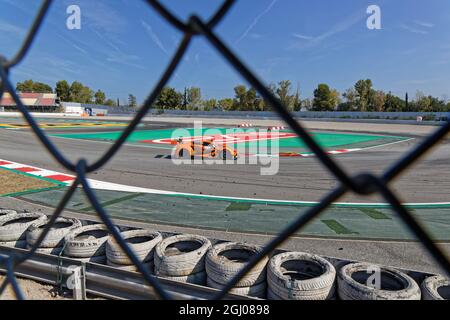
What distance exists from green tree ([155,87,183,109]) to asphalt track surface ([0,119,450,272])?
69186 millimetres

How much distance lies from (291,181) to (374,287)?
5279 mm

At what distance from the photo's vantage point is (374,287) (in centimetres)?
252

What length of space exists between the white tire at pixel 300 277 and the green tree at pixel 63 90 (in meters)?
99.6

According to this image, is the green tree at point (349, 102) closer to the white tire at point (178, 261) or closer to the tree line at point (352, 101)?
the tree line at point (352, 101)

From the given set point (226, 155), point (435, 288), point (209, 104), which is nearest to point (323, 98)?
point (209, 104)

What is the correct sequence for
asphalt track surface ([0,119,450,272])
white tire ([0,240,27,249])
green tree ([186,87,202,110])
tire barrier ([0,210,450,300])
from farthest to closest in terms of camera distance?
green tree ([186,87,202,110]), asphalt track surface ([0,119,450,272]), white tire ([0,240,27,249]), tire barrier ([0,210,450,300])

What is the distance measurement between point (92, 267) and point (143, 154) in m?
9.64

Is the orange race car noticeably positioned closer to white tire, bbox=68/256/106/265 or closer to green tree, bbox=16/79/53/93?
white tire, bbox=68/256/106/265

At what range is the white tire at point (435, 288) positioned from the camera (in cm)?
232

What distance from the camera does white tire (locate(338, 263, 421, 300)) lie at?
224cm

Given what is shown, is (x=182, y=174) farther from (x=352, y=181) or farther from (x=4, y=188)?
(x=352, y=181)

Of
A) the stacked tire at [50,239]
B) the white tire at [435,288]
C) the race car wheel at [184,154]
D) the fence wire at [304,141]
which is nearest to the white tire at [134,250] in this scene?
the stacked tire at [50,239]

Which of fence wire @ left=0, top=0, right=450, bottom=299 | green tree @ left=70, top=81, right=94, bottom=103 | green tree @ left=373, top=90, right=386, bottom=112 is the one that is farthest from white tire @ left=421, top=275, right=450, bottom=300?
green tree @ left=70, top=81, right=94, bottom=103

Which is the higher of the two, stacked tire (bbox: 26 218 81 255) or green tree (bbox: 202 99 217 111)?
green tree (bbox: 202 99 217 111)
